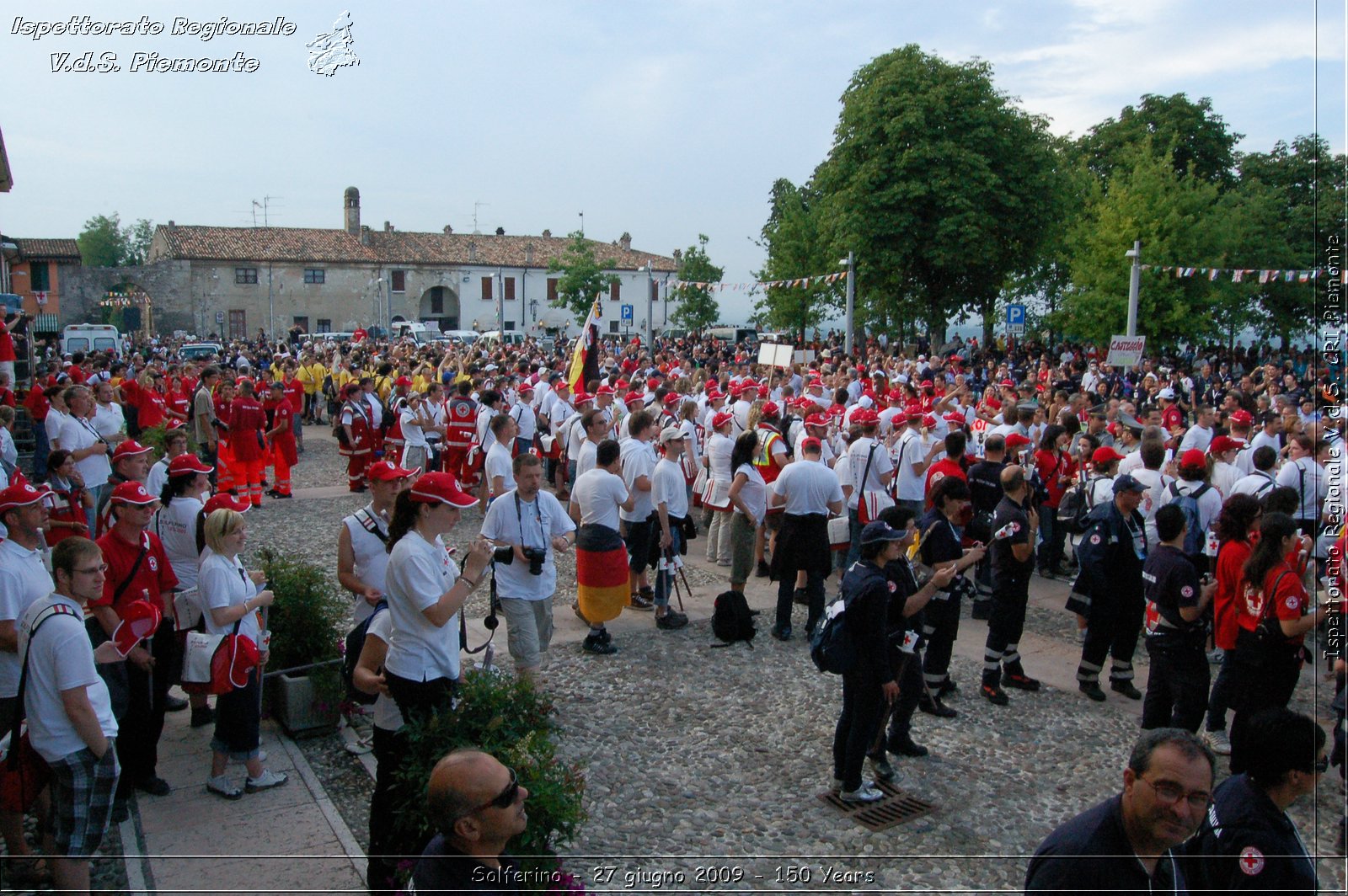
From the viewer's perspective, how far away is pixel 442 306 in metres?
68.7

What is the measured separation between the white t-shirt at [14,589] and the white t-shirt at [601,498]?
359 cm

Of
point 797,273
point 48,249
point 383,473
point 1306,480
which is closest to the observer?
point 383,473

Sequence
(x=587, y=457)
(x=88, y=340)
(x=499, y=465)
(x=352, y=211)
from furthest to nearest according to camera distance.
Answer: (x=352, y=211), (x=88, y=340), (x=587, y=457), (x=499, y=465)

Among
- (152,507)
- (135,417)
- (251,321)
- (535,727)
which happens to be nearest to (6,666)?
(152,507)

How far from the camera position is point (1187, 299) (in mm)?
29984

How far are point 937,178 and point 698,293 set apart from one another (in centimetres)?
2400

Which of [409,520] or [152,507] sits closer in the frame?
[409,520]

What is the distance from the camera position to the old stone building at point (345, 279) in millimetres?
60812

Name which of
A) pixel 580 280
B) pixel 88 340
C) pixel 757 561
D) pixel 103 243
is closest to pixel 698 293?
pixel 580 280

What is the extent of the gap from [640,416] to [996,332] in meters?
41.0

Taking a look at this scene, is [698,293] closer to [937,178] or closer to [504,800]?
[937,178]

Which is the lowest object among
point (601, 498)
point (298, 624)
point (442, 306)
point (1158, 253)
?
point (298, 624)

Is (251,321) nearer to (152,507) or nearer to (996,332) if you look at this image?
(996,332)

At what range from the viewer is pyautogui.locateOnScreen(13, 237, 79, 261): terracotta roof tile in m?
50.1
